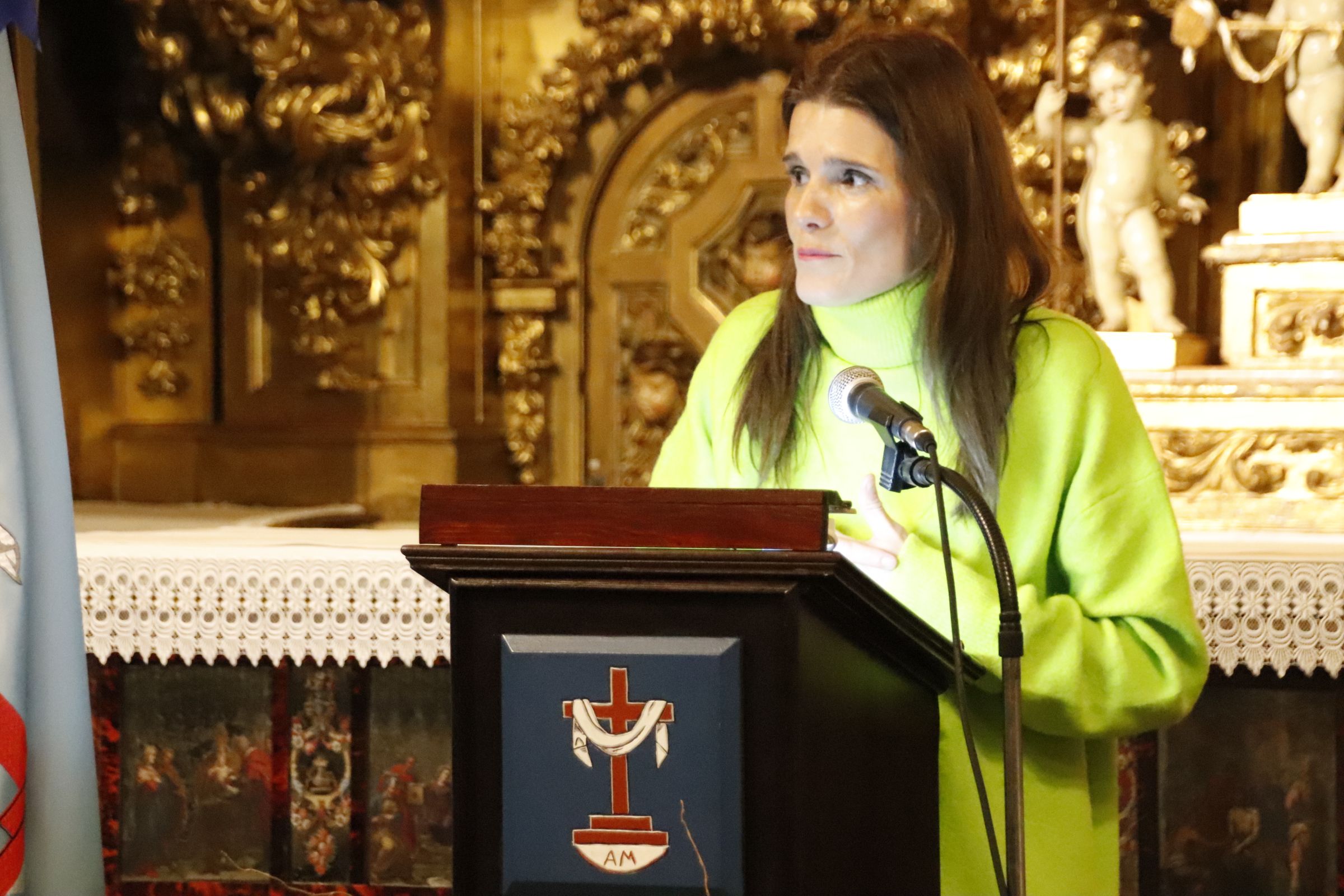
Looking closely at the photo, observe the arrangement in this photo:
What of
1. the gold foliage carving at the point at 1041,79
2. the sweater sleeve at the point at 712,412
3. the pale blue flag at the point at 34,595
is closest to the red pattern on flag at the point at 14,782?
the pale blue flag at the point at 34,595

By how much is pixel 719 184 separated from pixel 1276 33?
1.72m

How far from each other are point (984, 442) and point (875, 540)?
0.17m

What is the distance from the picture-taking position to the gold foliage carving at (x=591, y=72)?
488 cm

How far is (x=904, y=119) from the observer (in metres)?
1.68

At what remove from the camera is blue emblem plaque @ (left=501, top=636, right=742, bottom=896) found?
4.15 ft

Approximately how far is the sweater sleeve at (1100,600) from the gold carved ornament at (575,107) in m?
3.39

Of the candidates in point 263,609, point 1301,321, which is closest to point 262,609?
point 263,609

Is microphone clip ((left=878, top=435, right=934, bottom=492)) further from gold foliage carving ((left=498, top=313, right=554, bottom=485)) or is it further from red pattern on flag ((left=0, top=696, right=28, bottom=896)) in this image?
gold foliage carving ((left=498, top=313, right=554, bottom=485))

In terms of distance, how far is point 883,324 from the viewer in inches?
70.4

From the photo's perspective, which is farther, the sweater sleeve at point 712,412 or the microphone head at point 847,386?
the sweater sleeve at point 712,412

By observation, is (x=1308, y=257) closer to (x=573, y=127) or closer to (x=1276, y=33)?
(x=1276, y=33)

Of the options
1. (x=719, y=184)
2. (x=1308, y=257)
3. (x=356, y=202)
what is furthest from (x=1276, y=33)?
(x=356, y=202)

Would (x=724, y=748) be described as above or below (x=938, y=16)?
below

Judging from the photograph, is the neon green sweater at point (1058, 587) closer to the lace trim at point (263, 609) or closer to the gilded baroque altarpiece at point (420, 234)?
the lace trim at point (263, 609)
